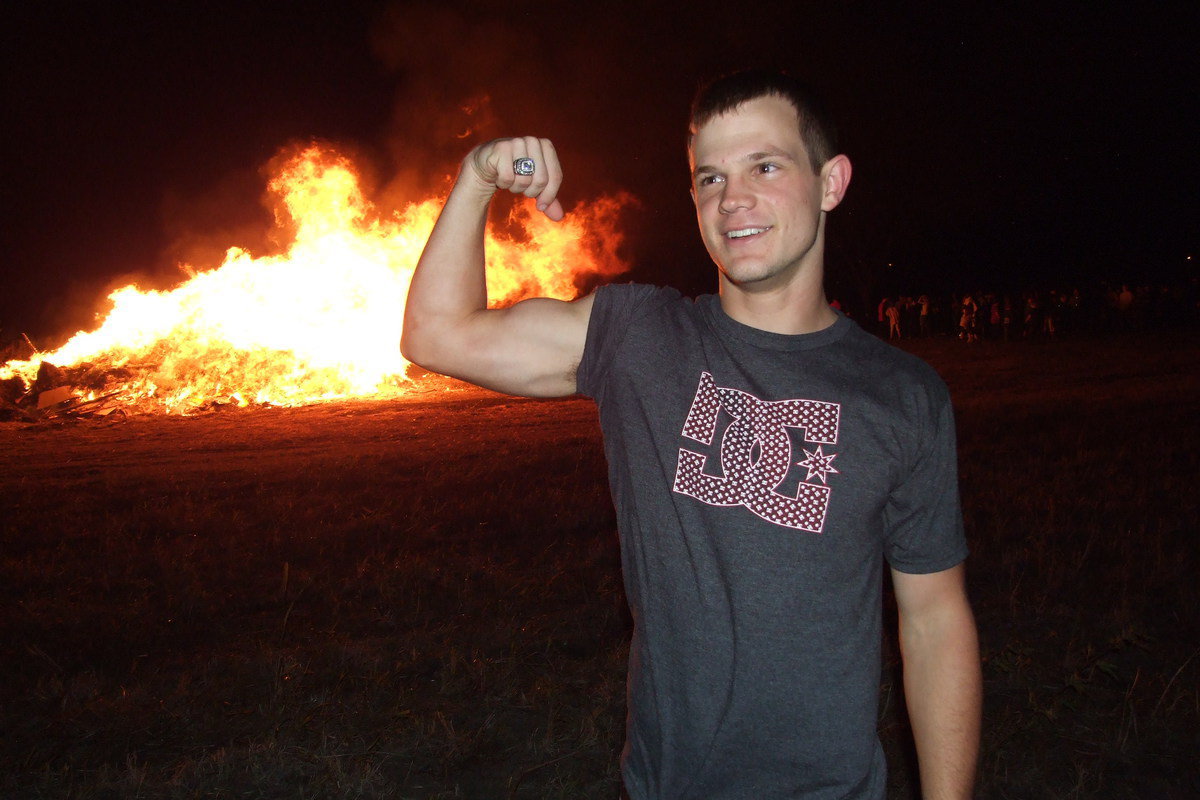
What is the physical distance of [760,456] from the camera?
1.81 m

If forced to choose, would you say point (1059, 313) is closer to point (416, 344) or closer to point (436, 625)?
point (436, 625)

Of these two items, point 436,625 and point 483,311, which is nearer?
point 483,311

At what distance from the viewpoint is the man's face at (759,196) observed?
194 centimetres

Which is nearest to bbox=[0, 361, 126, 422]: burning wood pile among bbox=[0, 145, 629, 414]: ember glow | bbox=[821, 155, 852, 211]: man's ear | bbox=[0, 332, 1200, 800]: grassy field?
bbox=[0, 145, 629, 414]: ember glow

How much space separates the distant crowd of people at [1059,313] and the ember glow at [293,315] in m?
15.4

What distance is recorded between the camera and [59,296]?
3644 centimetres

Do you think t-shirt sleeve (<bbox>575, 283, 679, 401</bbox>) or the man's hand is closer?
the man's hand

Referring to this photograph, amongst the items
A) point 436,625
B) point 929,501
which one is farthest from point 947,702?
point 436,625

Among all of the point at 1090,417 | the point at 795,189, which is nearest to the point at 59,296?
the point at 1090,417

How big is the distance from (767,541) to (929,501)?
40 cm

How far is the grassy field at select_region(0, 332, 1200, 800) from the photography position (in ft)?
12.5

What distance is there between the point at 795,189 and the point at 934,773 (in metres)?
1.38

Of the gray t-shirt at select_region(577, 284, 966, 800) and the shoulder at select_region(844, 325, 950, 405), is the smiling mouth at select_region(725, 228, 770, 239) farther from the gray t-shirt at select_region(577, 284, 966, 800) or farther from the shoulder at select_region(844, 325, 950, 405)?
the shoulder at select_region(844, 325, 950, 405)

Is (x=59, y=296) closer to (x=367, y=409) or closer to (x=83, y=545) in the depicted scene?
(x=367, y=409)
